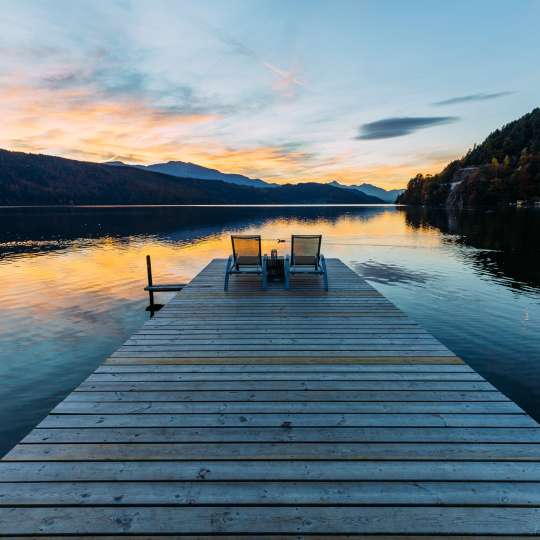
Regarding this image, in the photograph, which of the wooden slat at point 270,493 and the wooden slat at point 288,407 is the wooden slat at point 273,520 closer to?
the wooden slat at point 270,493

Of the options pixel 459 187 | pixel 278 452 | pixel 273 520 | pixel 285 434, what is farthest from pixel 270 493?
pixel 459 187

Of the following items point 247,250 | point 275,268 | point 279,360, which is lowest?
point 279,360

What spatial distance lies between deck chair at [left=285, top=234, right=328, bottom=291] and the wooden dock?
4.60 metres

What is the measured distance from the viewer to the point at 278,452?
302cm

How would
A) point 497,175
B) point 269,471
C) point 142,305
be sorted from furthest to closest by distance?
point 497,175 → point 142,305 → point 269,471

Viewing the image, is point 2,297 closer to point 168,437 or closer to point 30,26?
point 168,437

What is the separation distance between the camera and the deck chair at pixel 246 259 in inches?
383

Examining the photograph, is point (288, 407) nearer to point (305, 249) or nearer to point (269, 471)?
point (269, 471)

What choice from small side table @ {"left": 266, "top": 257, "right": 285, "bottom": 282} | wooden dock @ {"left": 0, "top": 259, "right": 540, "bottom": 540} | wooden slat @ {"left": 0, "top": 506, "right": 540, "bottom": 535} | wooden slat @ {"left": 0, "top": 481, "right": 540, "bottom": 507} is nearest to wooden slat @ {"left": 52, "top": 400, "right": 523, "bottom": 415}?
wooden dock @ {"left": 0, "top": 259, "right": 540, "bottom": 540}

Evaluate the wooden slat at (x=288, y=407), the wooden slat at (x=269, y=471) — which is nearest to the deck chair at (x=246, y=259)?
the wooden slat at (x=288, y=407)

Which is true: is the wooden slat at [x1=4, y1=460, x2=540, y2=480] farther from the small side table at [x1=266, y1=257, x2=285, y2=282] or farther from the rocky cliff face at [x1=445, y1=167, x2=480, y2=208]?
the rocky cliff face at [x1=445, y1=167, x2=480, y2=208]

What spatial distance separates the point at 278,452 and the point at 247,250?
7.32 meters

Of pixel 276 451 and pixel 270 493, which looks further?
pixel 276 451

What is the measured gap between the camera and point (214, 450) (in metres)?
3.06
